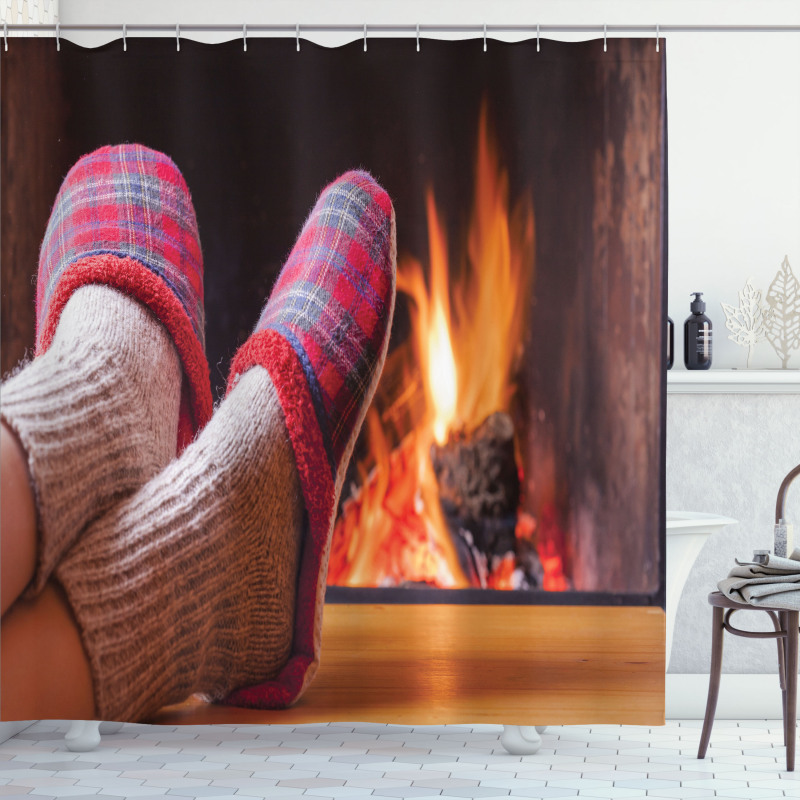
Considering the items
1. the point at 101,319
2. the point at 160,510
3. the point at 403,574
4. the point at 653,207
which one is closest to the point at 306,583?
the point at 403,574

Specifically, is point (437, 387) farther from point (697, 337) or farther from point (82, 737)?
point (82, 737)

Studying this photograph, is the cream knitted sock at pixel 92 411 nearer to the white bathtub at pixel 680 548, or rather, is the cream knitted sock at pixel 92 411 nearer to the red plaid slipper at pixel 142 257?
the red plaid slipper at pixel 142 257

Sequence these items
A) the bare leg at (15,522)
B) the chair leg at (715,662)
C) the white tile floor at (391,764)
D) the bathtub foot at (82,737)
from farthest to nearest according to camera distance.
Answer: the bathtub foot at (82,737)
the chair leg at (715,662)
the white tile floor at (391,764)
the bare leg at (15,522)

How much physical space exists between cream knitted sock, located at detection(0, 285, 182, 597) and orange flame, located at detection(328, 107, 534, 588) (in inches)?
16.7

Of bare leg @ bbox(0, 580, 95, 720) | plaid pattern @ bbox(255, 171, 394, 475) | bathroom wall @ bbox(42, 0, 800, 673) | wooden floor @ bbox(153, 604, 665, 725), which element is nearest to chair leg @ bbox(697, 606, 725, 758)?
wooden floor @ bbox(153, 604, 665, 725)

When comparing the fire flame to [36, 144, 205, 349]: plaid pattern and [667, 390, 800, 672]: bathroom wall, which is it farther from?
[667, 390, 800, 672]: bathroom wall

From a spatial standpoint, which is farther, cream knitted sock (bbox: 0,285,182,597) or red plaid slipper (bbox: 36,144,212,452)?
red plaid slipper (bbox: 36,144,212,452)

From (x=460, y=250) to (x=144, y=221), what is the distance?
0.64m

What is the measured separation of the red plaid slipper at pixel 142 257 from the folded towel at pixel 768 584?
1.25 meters

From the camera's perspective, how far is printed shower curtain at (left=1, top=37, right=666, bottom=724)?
184 cm

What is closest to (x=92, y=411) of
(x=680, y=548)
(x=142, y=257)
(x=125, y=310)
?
(x=125, y=310)

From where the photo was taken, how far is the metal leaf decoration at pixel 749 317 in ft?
8.83

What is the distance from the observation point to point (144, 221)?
1883 millimetres

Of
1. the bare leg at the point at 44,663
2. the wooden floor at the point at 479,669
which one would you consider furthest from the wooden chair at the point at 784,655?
the bare leg at the point at 44,663
